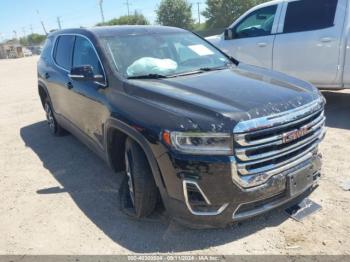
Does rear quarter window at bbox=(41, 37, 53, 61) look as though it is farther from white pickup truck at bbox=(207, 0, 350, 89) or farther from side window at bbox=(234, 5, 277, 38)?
side window at bbox=(234, 5, 277, 38)

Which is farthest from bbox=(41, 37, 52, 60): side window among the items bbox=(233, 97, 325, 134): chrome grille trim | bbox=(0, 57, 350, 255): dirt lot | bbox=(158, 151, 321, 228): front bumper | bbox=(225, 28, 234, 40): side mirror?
bbox=(233, 97, 325, 134): chrome grille trim

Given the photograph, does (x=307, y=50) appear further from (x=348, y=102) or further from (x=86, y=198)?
(x=86, y=198)

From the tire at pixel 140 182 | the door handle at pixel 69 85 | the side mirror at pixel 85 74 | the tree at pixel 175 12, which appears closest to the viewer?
the tire at pixel 140 182

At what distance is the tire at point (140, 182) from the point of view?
10.5ft

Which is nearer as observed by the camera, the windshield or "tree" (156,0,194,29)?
the windshield

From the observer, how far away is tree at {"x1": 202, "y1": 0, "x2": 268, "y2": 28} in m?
60.7

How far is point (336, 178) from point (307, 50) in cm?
309

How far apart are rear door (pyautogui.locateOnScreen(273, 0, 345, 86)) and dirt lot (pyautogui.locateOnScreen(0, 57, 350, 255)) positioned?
1.35 meters

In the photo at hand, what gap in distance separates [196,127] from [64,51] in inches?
129

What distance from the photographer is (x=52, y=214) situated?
12.3 ft

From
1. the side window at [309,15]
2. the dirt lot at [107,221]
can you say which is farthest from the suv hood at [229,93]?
the side window at [309,15]

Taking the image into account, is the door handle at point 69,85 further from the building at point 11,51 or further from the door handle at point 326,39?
the building at point 11,51

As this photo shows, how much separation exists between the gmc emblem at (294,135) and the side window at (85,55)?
2.00 meters

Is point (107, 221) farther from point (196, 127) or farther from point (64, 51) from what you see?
point (64, 51)
